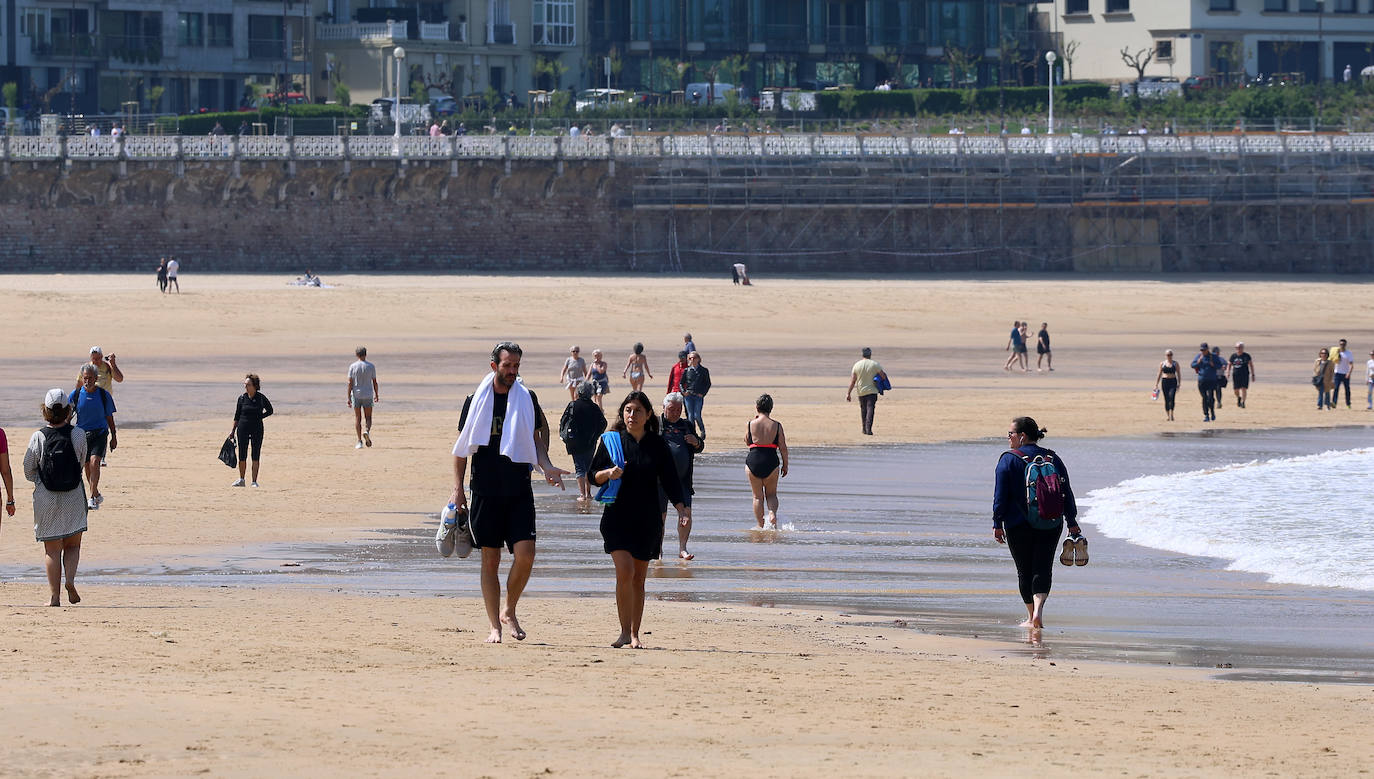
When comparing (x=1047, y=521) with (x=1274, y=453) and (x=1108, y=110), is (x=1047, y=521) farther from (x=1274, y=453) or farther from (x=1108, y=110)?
(x=1108, y=110)

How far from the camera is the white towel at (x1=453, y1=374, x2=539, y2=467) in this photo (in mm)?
Answer: 8875

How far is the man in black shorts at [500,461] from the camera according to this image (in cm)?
888

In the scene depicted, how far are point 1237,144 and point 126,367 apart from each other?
3683cm

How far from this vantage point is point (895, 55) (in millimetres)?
77062

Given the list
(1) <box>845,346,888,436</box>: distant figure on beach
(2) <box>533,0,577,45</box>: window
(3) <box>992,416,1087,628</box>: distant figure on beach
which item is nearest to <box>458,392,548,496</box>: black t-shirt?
(3) <box>992,416,1087,628</box>: distant figure on beach

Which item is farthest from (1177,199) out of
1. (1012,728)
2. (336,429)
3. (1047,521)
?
(1012,728)

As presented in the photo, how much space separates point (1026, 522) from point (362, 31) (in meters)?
62.0

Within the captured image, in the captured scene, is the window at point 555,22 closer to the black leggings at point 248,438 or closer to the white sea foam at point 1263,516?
the white sea foam at point 1263,516

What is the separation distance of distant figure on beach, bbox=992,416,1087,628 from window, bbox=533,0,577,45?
64427 mm

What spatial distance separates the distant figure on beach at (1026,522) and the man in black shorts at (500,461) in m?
3.10

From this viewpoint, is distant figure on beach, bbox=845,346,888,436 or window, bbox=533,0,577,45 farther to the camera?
window, bbox=533,0,577,45

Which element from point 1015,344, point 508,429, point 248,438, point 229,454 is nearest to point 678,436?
point 508,429

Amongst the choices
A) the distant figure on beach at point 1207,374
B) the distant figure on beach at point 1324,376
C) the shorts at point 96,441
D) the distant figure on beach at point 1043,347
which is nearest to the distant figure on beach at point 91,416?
the shorts at point 96,441

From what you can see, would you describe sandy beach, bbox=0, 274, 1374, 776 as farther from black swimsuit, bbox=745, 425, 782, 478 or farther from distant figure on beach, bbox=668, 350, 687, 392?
black swimsuit, bbox=745, 425, 782, 478
